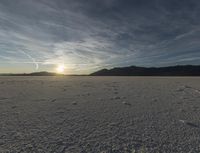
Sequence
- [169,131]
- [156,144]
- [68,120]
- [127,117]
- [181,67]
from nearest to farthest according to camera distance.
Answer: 1. [156,144]
2. [169,131]
3. [68,120]
4. [127,117]
5. [181,67]

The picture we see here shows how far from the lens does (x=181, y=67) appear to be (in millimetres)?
92000

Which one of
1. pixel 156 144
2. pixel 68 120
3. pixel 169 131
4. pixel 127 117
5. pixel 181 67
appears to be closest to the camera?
pixel 156 144

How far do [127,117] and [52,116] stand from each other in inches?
76.8

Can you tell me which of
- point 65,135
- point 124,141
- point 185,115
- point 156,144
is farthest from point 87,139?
point 185,115

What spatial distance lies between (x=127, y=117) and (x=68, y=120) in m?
1.50

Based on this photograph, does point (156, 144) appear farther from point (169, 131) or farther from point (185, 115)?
point (185, 115)

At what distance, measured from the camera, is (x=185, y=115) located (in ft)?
15.0

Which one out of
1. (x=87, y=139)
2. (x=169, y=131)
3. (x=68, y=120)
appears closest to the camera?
(x=87, y=139)

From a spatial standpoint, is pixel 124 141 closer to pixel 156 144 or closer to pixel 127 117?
pixel 156 144

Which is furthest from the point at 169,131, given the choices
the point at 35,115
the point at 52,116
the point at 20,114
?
the point at 20,114

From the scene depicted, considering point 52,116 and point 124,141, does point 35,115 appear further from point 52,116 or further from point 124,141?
point 124,141

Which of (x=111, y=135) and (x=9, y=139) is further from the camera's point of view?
(x=111, y=135)

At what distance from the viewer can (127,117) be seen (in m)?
4.43

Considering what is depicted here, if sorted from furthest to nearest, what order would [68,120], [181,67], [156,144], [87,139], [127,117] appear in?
[181,67] → [127,117] → [68,120] → [87,139] → [156,144]
